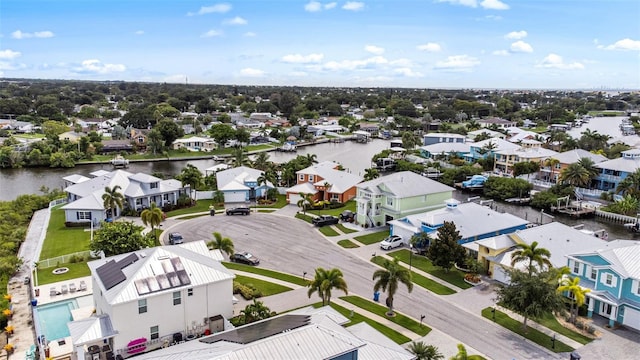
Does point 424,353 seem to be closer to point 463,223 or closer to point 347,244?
point 347,244

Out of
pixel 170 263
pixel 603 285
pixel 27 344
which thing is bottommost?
pixel 27 344

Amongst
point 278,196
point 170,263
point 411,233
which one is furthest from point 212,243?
point 278,196

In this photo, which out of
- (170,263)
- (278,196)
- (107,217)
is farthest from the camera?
(278,196)

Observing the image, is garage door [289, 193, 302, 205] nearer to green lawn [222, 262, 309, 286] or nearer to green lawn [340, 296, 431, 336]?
green lawn [222, 262, 309, 286]

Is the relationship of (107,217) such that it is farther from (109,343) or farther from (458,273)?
(458,273)

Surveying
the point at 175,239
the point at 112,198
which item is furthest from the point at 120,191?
the point at 175,239

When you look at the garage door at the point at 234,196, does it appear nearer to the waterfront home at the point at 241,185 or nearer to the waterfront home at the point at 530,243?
the waterfront home at the point at 241,185
